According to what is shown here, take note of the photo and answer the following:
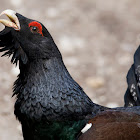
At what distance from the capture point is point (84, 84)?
20.6ft

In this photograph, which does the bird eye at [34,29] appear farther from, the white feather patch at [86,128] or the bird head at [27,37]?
the white feather patch at [86,128]

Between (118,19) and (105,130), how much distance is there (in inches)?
197

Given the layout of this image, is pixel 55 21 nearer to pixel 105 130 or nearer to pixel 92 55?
pixel 92 55

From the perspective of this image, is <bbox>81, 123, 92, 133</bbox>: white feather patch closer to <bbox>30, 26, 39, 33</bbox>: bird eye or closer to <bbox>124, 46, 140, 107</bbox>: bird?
<bbox>30, 26, 39, 33</bbox>: bird eye

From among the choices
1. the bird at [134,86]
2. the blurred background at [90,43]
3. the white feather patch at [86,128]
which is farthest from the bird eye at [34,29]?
the blurred background at [90,43]

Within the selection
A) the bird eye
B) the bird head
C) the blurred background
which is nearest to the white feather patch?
the bird head

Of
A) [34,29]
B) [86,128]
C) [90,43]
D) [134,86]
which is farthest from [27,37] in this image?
[90,43]

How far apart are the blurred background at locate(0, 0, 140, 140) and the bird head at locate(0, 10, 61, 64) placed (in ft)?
7.20

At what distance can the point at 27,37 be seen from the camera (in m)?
3.16

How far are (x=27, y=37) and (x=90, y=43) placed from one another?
4264mm

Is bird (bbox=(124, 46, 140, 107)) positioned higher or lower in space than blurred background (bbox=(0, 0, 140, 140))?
lower

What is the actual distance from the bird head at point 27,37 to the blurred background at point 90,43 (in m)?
2.19

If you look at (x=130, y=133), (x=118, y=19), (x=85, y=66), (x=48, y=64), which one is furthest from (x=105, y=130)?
(x=118, y=19)

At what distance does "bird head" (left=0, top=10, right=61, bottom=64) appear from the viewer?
124 inches
